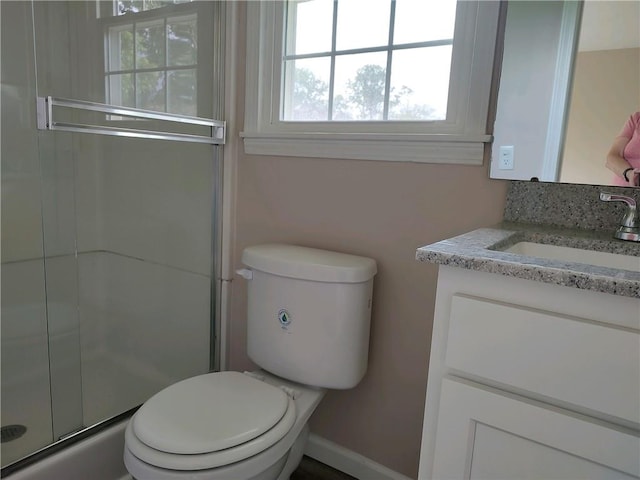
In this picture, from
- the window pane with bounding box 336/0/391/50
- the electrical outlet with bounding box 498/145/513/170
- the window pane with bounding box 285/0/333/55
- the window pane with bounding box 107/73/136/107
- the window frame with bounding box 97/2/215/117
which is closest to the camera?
the electrical outlet with bounding box 498/145/513/170

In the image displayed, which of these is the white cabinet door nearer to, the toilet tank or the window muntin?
the toilet tank

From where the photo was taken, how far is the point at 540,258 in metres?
0.75

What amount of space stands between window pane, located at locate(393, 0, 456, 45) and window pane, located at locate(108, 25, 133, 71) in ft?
3.44

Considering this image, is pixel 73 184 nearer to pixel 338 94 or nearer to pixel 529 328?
pixel 338 94

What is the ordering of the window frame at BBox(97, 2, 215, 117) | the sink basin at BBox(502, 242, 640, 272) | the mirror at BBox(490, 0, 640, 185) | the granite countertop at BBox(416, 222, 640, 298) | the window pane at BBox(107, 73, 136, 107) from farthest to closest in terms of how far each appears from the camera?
the window pane at BBox(107, 73, 136, 107)
the window frame at BBox(97, 2, 215, 117)
the mirror at BBox(490, 0, 640, 185)
the sink basin at BBox(502, 242, 640, 272)
the granite countertop at BBox(416, 222, 640, 298)

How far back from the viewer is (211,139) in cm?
163

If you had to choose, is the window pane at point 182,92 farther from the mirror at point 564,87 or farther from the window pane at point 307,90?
the mirror at point 564,87

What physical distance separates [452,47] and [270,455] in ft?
3.85

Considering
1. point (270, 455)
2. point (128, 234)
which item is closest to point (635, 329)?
point (270, 455)

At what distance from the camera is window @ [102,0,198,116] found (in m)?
1.65

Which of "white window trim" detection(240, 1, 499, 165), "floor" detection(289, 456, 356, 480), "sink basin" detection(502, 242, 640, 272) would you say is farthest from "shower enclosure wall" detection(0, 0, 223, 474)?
"sink basin" detection(502, 242, 640, 272)

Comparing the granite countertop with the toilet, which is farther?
the toilet

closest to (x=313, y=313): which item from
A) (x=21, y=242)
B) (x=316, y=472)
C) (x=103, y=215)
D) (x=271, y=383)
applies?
(x=271, y=383)

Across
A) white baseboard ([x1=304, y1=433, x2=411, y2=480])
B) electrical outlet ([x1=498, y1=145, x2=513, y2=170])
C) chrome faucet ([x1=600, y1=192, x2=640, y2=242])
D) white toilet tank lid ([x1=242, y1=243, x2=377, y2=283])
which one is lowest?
white baseboard ([x1=304, y1=433, x2=411, y2=480])
